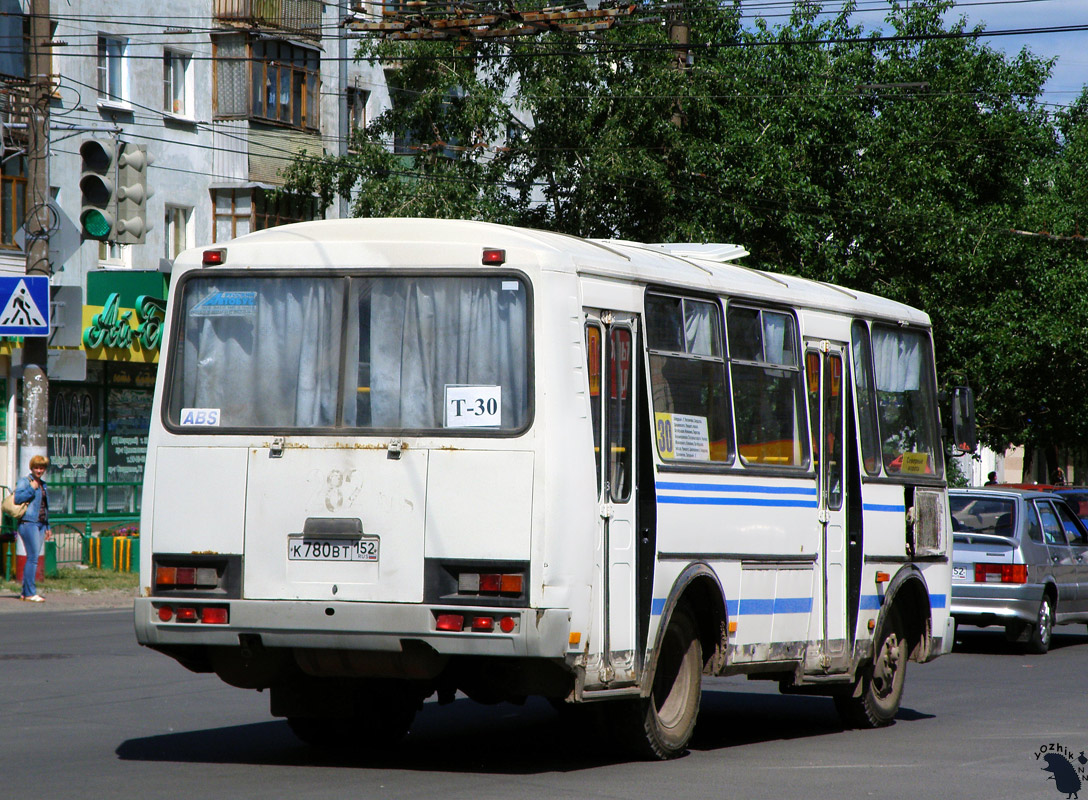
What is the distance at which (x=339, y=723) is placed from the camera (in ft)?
32.9

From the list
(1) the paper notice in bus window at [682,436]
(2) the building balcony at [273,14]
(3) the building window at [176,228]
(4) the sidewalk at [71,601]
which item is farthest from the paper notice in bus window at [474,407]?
(3) the building window at [176,228]

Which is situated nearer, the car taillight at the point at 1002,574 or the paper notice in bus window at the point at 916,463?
the paper notice in bus window at the point at 916,463

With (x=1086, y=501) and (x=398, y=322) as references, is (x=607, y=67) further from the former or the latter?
(x=398, y=322)

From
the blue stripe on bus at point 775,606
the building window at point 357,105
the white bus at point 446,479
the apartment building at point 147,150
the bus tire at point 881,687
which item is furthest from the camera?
the building window at point 357,105

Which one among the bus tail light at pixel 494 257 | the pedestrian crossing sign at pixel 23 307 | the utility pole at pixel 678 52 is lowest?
the bus tail light at pixel 494 257

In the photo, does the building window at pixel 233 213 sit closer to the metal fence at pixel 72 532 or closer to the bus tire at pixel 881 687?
the metal fence at pixel 72 532

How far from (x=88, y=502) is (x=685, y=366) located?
76.8ft

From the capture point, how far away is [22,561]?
75.3ft

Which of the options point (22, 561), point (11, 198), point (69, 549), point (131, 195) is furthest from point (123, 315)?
point (131, 195)

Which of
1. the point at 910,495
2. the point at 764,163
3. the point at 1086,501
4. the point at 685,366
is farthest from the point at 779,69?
the point at 685,366

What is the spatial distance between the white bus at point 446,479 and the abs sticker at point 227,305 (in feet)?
0.05

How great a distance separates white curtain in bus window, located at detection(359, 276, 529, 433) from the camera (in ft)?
28.8

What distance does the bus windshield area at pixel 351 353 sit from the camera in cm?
884

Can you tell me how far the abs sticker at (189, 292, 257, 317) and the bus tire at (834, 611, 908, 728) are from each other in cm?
505
